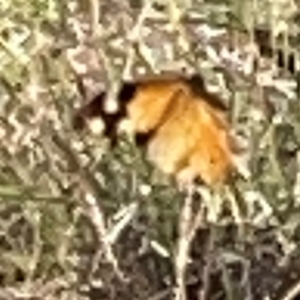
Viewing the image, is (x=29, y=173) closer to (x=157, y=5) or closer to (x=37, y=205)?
(x=37, y=205)

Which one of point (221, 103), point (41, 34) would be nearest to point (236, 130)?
point (221, 103)

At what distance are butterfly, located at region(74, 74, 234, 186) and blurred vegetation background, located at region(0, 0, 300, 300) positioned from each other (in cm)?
1

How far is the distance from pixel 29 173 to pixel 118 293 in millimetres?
171

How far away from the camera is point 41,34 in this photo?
5.63ft

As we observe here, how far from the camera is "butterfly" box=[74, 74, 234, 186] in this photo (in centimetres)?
170

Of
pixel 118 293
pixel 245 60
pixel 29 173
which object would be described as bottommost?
pixel 118 293

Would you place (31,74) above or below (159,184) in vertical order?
above

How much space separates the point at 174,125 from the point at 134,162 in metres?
0.06

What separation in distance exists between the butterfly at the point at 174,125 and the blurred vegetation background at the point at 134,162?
0.01m

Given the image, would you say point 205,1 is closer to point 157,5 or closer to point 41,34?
point 157,5

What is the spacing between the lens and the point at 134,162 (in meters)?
1.69

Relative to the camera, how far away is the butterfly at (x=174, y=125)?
1699mm

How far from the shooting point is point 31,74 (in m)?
1.71

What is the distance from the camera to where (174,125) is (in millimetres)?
1706
